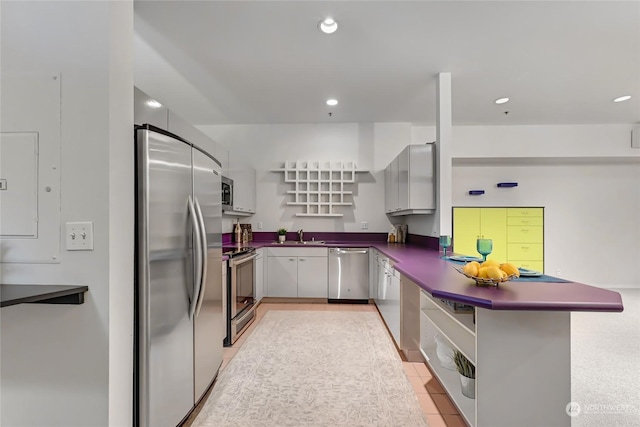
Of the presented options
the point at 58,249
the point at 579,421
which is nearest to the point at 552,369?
the point at 579,421

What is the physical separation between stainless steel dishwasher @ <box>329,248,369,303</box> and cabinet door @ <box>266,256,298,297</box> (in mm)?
546

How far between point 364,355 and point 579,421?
4.87 ft

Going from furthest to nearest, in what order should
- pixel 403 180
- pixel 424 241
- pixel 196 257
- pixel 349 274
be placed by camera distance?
1. pixel 349 274
2. pixel 424 241
3. pixel 403 180
4. pixel 196 257

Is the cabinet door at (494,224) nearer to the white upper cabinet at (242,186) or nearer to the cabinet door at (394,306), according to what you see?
the cabinet door at (394,306)

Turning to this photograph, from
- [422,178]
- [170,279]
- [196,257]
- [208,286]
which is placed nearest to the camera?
[170,279]

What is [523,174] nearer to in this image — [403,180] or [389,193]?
[389,193]

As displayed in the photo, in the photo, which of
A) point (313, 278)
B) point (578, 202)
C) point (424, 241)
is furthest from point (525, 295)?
point (578, 202)

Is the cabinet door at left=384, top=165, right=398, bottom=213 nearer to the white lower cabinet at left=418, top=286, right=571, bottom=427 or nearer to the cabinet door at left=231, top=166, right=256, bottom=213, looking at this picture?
the cabinet door at left=231, top=166, right=256, bottom=213

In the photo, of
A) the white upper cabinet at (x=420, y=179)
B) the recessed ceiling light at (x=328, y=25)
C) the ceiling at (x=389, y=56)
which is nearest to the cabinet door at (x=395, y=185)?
the white upper cabinet at (x=420, y=179)

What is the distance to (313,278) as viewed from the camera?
4.32 meters

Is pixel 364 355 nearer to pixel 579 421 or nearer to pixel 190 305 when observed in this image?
pixel 579 421

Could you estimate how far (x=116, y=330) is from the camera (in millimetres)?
1283

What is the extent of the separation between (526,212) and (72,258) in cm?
608

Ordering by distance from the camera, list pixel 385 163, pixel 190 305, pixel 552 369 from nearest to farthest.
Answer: pixel 552 369 < pixel 190 305 < pixel 385 163
